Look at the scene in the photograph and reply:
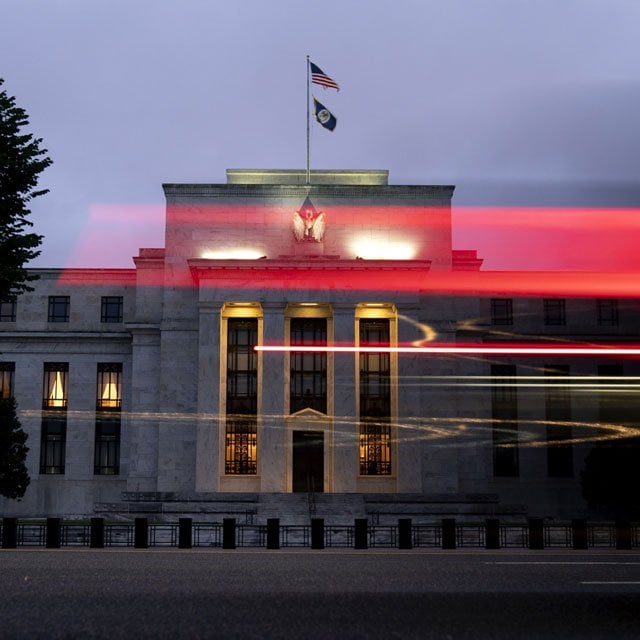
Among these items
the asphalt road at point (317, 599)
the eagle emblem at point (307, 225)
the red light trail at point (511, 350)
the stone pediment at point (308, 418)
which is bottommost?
the asphalt road at point (317, 599)

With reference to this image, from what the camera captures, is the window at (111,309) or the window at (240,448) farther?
the window at (111,309)

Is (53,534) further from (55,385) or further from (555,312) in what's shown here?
(555,312)

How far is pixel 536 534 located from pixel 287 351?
32.9m

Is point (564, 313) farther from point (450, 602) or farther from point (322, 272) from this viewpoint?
point (450, 602)

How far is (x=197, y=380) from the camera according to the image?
58.9 m

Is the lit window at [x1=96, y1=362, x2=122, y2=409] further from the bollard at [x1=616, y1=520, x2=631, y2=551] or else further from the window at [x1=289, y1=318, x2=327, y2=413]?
the bollard at [x1=616, y1=520, x2=631, y2=551]

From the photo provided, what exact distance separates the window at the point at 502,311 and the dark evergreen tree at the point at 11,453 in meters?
29.4

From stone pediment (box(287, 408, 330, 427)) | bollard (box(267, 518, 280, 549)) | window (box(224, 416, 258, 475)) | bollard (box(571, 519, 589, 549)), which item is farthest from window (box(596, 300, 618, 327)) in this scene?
bollard (box(267, 518, 280, 549))

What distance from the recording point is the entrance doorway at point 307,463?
191 feet

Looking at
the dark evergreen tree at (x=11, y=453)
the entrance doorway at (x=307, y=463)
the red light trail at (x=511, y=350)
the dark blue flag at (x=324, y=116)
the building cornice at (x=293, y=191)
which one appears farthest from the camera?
the building cornice at (x=293, y=191)

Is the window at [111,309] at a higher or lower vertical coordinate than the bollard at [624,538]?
higher

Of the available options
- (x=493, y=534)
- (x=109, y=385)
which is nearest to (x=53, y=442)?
(x=109, y=385)

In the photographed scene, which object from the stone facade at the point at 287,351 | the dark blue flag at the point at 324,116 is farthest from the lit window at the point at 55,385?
the dark blue flag at the point at 324,116

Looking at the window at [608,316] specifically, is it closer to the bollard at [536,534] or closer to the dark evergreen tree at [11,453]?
the dark evergreen tree at [11,453]
